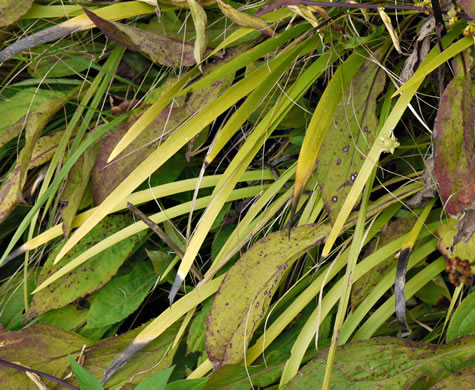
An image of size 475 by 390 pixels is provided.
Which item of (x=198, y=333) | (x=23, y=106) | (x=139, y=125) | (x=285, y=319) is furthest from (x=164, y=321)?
(x=23, y=106)

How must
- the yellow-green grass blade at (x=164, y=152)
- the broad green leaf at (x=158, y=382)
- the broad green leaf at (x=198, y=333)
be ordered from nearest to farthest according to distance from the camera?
the broad green leaf at (x=158, y=382) → the yellow-green grass blade at (x=164, y=152) → the broad green leaf at (x=198, y=333)

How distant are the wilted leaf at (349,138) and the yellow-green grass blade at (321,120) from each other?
2 centimetres

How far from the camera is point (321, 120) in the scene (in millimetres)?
671

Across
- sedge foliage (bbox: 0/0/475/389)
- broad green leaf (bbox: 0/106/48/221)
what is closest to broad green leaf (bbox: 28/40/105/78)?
sedge foliage (bbox: 0/0/475/389)

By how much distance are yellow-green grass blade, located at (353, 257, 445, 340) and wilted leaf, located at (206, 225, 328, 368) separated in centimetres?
14

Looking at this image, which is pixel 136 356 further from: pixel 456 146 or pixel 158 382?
pixel 456 146

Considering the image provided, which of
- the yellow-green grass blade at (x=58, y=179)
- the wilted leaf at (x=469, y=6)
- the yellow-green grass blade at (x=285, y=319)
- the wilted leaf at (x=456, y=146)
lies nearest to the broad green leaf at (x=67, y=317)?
the yellow-green grass blade at (x=58, y=179)

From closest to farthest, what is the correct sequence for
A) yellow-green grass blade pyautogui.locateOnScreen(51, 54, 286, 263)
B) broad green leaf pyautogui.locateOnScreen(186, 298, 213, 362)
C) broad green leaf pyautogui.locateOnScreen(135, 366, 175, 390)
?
broad green leaf pyautogui.locateOnScreen(135, 366, 175, 390) < yellow-green grass blade pyautogui.locateOnScreen(51, 54, 286, 263) < broad green leaf pyautogui.locateOnScreen(186, 298, 213, 362)

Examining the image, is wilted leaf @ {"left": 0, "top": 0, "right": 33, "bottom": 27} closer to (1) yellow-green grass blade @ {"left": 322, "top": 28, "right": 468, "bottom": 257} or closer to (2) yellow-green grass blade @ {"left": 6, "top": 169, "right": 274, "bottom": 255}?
(2) yellow-green grass blade @ {"left": 6, "top": 169, "right": 274, "bottom": 255}

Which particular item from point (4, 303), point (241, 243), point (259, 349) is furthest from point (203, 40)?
point (4, 303)

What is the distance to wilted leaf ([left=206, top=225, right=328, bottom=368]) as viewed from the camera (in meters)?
0.73

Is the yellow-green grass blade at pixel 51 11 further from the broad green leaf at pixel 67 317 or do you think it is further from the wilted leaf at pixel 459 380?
the wilted leaf at pixel 459 380

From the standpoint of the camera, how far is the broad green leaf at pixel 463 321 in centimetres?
68

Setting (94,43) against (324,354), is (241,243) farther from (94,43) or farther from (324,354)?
(94,43)
